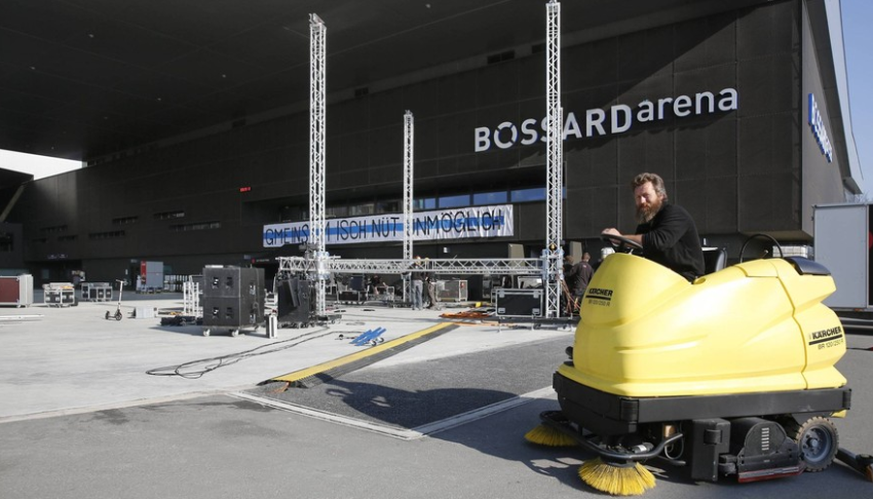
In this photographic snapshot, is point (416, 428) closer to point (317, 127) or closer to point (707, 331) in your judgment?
point (707, 331)

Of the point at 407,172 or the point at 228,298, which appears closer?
the point at 228,298

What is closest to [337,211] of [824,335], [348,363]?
[348,363]

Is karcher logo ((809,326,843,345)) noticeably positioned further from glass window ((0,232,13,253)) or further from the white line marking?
glass window ((0,232,13,253))

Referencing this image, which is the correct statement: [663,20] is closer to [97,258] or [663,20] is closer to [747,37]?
[747,37]

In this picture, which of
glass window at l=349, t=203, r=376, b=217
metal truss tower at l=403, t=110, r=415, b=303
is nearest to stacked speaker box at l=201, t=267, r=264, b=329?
metal truss tower at l=403, t=110, r=415, b=303

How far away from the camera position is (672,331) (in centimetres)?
349

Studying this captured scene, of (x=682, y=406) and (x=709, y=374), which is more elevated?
(x=709, y=374)

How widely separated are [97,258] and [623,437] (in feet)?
198

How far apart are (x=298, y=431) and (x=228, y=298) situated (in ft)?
29.7

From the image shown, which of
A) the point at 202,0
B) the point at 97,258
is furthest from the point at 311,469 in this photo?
the point at 97,258

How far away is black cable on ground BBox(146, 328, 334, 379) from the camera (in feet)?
26.0

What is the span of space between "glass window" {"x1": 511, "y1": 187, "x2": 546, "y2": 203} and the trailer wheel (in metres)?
24.8

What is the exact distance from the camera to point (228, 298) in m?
13.2

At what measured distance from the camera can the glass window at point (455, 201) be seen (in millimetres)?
31798
